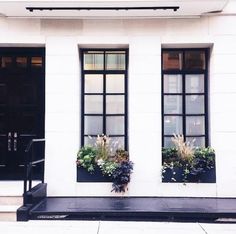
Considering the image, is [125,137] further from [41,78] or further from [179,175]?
[41,78]

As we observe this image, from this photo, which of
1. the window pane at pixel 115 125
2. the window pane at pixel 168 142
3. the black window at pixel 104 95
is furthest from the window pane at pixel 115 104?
the window pane at pixel 168 142

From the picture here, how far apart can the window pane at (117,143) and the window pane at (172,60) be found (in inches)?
82.2

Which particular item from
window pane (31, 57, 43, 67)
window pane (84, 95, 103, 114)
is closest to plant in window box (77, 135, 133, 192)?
window pane (84, 95, 103, 114)

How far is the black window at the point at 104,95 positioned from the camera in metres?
10.2

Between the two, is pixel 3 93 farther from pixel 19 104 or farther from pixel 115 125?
pixel 115 125

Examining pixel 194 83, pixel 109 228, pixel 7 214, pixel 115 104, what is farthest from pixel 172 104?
pixel 7 214

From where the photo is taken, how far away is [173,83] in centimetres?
1025

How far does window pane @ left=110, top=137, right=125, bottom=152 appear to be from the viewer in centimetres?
1012

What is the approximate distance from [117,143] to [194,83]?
2.43 meters

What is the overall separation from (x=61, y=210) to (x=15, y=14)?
15.1ft

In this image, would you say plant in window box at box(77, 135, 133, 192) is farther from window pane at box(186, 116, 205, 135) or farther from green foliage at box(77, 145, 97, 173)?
window pane at box(186, 116, 205, 135)

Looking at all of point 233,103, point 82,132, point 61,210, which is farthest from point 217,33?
point 61,210

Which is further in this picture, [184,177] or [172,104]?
[172,104]

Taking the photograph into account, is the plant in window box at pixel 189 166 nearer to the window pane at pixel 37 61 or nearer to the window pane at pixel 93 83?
the window pane at pixel 93 83
